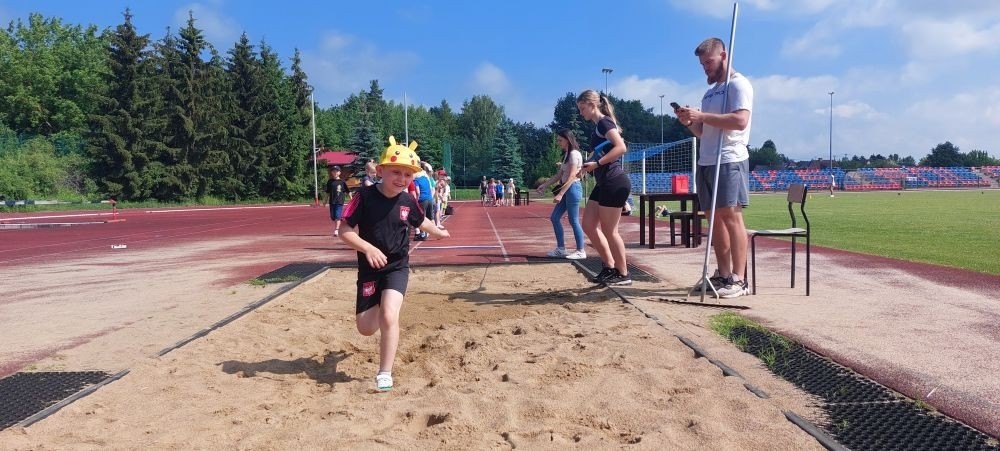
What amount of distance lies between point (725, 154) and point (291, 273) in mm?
5562

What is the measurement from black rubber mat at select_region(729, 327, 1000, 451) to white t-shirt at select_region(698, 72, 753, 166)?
2.66m

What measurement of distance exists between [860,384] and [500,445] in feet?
6.84

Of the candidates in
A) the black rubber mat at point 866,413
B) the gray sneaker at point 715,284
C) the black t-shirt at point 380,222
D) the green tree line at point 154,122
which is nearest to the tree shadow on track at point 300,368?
the black t-shirt at point 380,222

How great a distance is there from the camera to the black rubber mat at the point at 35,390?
3.61 meters

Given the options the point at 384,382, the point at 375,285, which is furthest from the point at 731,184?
the point at 384,382

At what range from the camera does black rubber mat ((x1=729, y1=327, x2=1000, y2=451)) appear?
2924mm

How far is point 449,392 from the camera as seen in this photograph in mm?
3771

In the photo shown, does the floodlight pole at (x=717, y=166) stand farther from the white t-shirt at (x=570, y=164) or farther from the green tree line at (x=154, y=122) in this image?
the green tree line at (x=154, y=122)

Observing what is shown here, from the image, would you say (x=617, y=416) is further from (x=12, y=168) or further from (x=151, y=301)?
(x=12, y=168)

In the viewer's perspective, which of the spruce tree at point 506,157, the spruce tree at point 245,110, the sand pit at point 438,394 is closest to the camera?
the sand pit at point 438,394

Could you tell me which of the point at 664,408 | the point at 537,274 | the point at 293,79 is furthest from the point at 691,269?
the point at 293,79

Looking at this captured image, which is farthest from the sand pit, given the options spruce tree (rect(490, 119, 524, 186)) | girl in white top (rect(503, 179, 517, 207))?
spruce tree (rect(490, 119, 524, 186))

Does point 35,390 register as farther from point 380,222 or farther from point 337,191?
point 337,191

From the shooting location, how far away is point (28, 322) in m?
6.40
